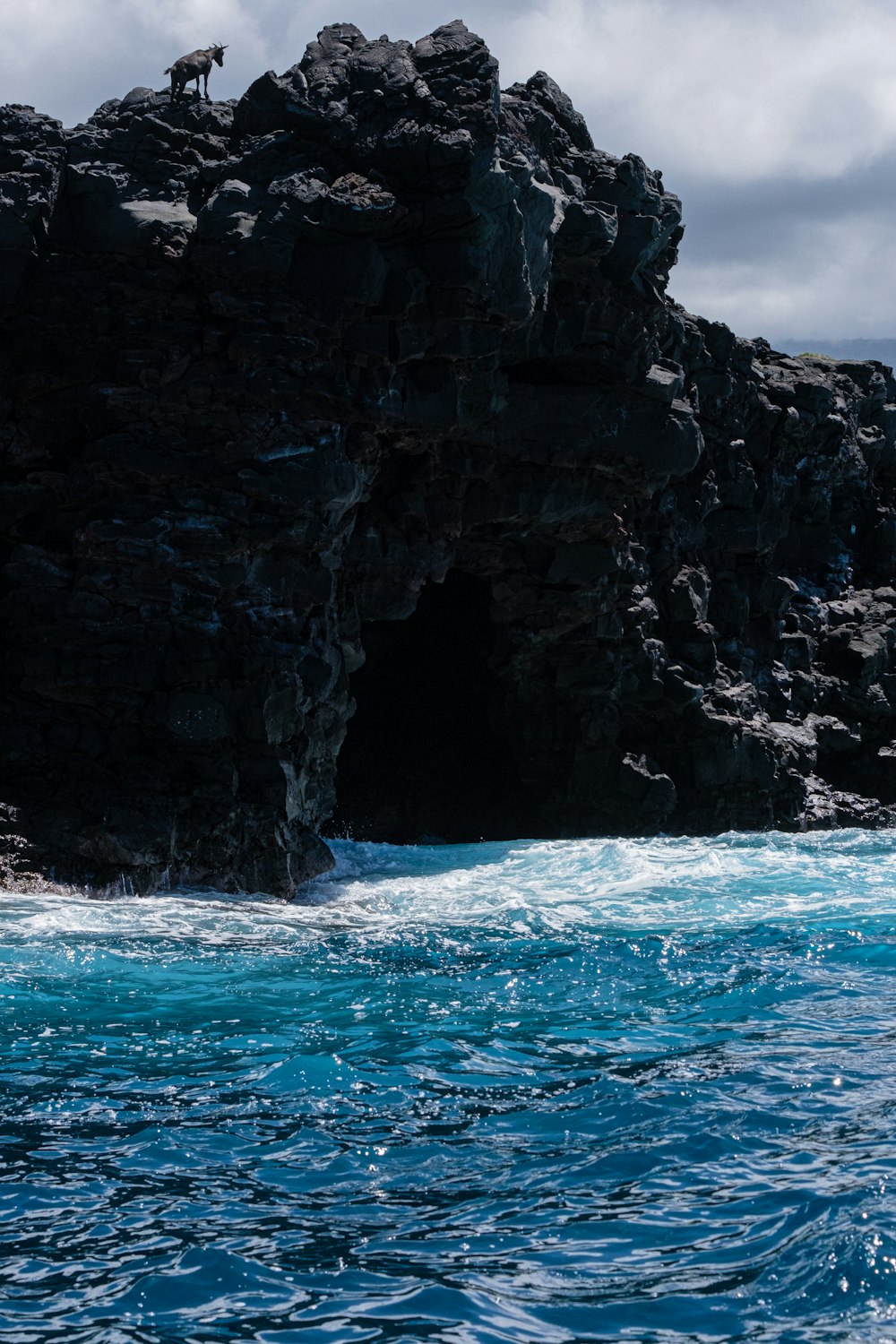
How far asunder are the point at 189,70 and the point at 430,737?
14.7 meters

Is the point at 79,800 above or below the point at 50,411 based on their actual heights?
below

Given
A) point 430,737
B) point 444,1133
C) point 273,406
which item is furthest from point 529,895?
point 430,737

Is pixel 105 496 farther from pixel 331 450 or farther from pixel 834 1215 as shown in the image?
pixel 834 1215

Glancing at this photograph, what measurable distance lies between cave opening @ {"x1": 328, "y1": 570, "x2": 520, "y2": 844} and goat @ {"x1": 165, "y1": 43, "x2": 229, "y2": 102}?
11.2m

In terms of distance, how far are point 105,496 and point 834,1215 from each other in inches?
581

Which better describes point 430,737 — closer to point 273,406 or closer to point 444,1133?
point 273,406

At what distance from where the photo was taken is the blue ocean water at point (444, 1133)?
18.7ft

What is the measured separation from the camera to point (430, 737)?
29484 millimetres

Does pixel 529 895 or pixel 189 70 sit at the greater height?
pixel 189 70

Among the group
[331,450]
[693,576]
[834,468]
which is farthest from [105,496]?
[834,468]

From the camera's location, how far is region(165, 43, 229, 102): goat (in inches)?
781

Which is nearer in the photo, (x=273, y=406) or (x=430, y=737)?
(x=273, y=406)

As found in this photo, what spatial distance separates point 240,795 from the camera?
1861 cm

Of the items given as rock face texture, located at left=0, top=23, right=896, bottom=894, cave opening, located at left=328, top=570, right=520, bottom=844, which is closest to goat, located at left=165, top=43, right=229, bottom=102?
rock face texture, located at left=0, top=23, right=896, bottom=894
